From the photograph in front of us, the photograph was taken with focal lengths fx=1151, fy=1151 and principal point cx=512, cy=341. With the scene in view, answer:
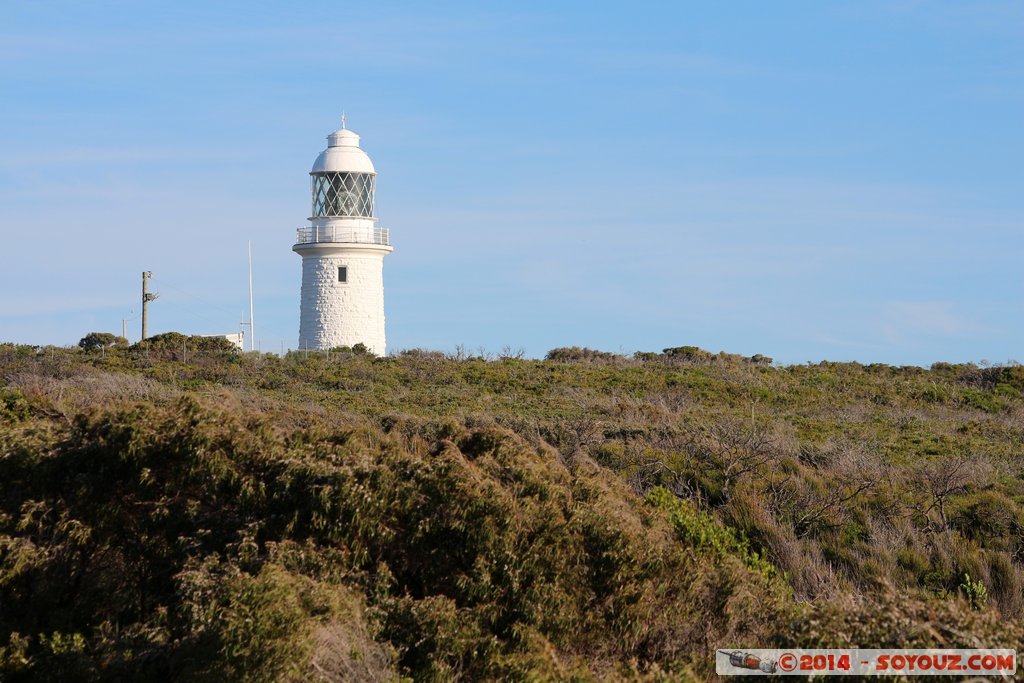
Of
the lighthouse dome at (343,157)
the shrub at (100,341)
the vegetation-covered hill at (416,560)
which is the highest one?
the lighthouse dome at (343,157)

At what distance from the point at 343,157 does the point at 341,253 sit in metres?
2.72

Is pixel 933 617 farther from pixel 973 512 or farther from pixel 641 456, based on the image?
pixel 641 456

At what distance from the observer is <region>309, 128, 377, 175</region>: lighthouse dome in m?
32.3

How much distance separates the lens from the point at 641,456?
1541 cm

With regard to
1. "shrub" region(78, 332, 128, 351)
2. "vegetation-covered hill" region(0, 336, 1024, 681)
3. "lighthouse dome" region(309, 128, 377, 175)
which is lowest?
"vegetation-covered hill" region(0, 336, 1024, 681)

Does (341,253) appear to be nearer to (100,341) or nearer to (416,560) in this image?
(100,341)

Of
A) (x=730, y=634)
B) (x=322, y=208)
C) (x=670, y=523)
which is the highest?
(x=322, y=208)

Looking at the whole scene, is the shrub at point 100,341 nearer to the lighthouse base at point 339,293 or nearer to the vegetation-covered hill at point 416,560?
the lighthouse base at point 339,293

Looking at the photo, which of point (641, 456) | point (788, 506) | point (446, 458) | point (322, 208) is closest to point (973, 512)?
point (788, 506)

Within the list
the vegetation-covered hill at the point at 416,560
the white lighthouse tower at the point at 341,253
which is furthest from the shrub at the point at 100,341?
the vegetation-covered hill at the point at 416,560

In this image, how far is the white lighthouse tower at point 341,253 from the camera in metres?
32.1

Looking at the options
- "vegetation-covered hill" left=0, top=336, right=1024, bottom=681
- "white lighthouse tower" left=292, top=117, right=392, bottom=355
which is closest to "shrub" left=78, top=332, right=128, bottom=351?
"white lighthouse tower" left=292, top=117, right=392, bottom=355

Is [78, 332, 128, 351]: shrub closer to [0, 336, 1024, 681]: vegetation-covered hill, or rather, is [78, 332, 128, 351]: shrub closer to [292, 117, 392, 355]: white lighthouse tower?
[292, 117, 392, 355]: white lighthouse tower

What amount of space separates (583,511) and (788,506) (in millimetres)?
5163
